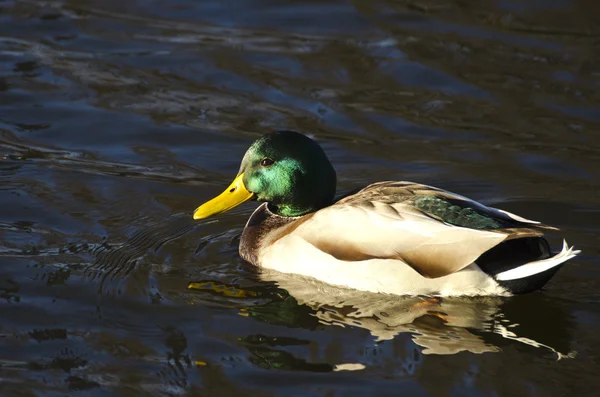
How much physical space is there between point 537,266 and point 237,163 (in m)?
3.53

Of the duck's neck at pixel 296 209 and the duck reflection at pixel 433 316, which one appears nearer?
the duck reflection at pixel 433 316

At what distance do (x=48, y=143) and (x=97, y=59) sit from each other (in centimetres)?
191

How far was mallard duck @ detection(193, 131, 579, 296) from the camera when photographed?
6457 millimetres

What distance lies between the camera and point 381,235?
21.8ft

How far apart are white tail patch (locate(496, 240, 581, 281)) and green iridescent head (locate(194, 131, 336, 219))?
1.43 metres

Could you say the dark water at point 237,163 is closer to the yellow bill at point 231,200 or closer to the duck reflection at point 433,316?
the duck reflection at point 433,316

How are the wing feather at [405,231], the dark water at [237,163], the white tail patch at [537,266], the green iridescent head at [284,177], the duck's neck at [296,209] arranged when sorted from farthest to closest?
the duck's neck at [296,209] < the green iridescent head at [284,177] < the wing feather at [405,231] < the white tail patch at [537,266] < the dark water at [237,163]

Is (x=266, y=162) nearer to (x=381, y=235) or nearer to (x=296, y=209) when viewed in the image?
(x=296, y=209)

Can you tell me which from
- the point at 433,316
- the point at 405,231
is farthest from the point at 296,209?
the point at 433,316

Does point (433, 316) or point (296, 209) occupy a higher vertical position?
point (296, 209)

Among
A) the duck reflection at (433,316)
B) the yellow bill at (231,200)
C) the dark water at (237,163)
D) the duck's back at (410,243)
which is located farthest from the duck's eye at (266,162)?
the duck reflection at (433,316)

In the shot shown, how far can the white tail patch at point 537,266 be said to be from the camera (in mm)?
6144

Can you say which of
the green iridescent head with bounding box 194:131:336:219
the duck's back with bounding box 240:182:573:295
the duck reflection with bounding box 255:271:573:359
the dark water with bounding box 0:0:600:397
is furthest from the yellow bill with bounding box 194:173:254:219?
the duck reflection with bounding box 255:271:573:359

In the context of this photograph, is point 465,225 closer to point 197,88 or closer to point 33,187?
point 33,187
